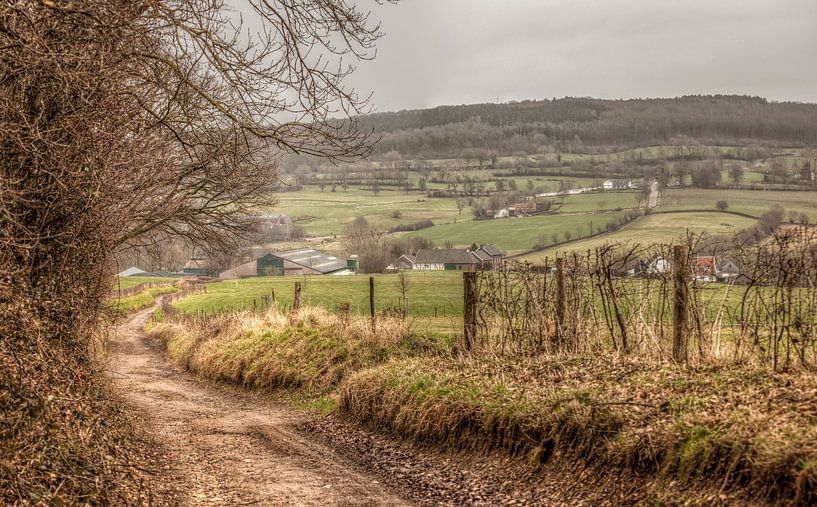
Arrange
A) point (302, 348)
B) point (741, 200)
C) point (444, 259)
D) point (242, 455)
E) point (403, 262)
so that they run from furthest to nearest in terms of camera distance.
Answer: point (741, 200), point (403, 262), point (444, 259), point (302, 348), point (242, 455)

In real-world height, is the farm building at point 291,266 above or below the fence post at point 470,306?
below

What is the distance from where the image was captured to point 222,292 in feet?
187

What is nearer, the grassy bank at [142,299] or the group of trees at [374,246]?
the grassy bank at [142,299]

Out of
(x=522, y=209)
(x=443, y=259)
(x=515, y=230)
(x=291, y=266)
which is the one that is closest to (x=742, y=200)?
(x=515, y=230)

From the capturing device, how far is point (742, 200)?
257ft

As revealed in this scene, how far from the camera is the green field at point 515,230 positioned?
80562mm

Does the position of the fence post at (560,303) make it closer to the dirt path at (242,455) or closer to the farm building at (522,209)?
the dirt path at (242,455)

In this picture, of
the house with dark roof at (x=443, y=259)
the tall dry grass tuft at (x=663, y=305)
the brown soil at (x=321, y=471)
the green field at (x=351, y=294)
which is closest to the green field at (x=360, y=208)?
the house with dark roof at (x=443, y=259)

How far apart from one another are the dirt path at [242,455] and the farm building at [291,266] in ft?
198

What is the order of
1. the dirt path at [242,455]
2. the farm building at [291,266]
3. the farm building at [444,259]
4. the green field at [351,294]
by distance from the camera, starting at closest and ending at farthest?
the dirt path at [242,455] → the green field at [351,294] → the farm building at [444,259] → the farm building at [291,266]

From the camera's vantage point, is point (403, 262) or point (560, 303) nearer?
point (560, 303)

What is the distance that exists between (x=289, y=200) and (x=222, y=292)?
324 feet

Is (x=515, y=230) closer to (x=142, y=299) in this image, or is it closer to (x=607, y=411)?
(x=142, y=299)

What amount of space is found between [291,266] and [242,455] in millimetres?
71406
